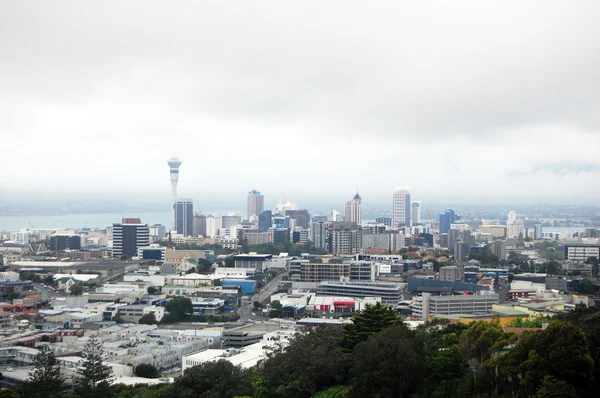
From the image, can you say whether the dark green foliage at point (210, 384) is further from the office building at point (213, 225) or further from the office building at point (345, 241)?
the office building at point (213, 225)

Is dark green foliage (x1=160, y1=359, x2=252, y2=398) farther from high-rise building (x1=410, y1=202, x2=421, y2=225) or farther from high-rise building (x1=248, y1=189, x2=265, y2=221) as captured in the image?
high-rise building (x1=248, y1=189, x2=265, y2=221)

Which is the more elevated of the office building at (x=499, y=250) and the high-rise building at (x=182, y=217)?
the high-rise building at (x=182, y=217)

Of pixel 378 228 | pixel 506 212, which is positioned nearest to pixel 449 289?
pixel 378 228

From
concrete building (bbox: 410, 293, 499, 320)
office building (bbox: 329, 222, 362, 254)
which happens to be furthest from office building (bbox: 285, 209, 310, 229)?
concrete building (bbox: 410, 293, 499, 320)

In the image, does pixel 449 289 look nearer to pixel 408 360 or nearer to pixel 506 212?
pixel 408 360

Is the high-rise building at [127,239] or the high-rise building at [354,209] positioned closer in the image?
the high-rise building at [127,239]

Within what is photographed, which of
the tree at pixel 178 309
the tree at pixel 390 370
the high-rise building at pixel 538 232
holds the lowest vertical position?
the tree at pixel 178 309

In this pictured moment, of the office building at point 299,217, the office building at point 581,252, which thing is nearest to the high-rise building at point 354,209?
the office building at point 299,217
